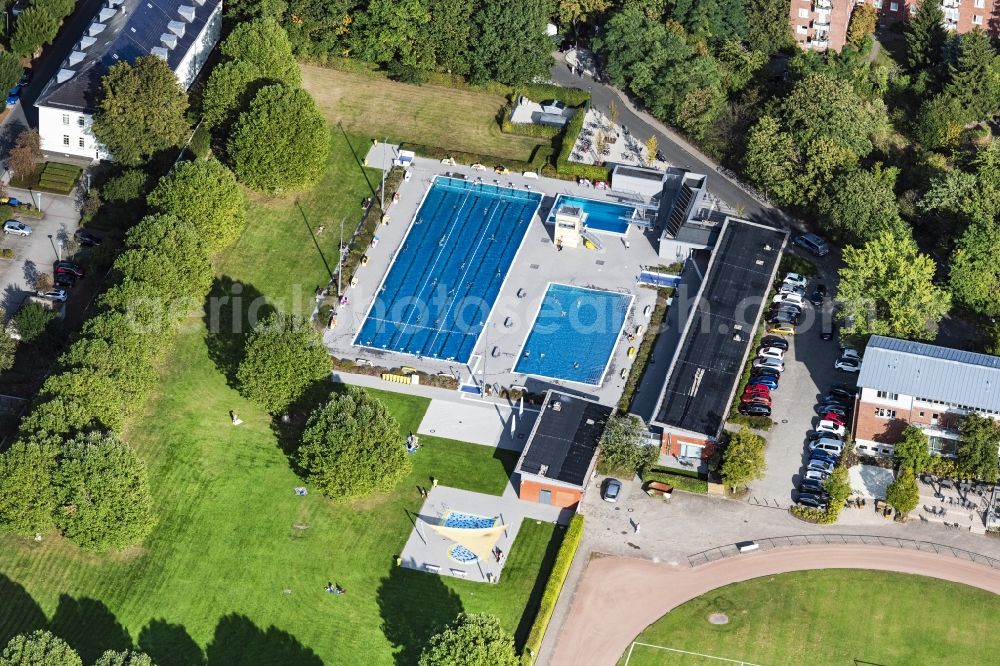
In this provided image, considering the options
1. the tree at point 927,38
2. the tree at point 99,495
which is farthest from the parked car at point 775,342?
the tree at point 99,495

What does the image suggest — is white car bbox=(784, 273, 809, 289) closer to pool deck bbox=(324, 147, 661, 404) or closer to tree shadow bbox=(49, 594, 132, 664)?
pool deck bbox=(324, 147, 661, 404)

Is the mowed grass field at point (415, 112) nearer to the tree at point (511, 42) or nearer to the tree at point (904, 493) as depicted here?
the tree at point (511, 42)

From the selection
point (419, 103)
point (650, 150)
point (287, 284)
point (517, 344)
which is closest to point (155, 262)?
point (287, 284)

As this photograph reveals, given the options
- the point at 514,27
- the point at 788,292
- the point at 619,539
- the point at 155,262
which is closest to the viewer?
the point at 619,539

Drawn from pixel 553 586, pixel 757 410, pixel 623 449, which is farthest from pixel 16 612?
pixel 757 410

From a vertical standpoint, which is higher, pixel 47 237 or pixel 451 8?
pixel 451 8

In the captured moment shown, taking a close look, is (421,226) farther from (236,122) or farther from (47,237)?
(47,237)

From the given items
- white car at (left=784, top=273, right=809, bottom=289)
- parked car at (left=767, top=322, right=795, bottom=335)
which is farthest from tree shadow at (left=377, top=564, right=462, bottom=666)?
white car at (left=784, top=273, right=809, bottom=289)
